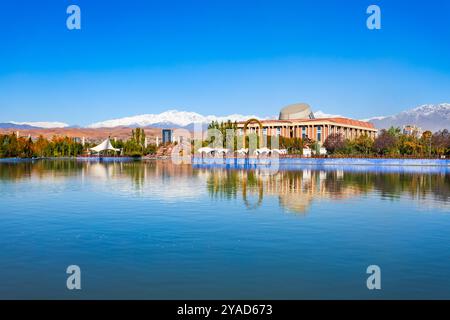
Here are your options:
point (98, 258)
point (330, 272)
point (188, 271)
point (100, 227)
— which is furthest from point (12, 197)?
point (330, 272)

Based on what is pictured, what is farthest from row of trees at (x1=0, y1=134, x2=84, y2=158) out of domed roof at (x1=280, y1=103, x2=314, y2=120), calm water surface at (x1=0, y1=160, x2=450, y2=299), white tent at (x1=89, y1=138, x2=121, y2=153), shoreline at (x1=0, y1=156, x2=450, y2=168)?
calm water surface at (x1=0, y1=160, x2=450, y2=299)

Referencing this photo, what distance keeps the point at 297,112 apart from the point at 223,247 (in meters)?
117

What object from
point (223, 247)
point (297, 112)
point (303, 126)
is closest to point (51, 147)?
point (303, 126)

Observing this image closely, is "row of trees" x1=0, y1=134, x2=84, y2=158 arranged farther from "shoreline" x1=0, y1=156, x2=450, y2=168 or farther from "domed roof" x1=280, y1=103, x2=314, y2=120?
"domed roof" x1=280, y1=103, x2=314, y2=120

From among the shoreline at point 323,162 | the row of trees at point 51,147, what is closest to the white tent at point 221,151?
the shoreline at point 323,162

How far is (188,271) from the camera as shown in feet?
27.0

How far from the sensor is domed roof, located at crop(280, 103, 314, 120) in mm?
124562

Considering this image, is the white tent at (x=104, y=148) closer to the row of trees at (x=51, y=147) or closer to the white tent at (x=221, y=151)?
the row of trees at (x=51, y=147)

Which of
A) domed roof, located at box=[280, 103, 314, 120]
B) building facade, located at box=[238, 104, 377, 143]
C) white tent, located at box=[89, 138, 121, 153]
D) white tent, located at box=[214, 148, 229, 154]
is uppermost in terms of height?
domed roof, located at box=[280, 103, 314, 120]

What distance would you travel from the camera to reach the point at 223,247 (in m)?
10.1

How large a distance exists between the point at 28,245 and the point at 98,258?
211cm
